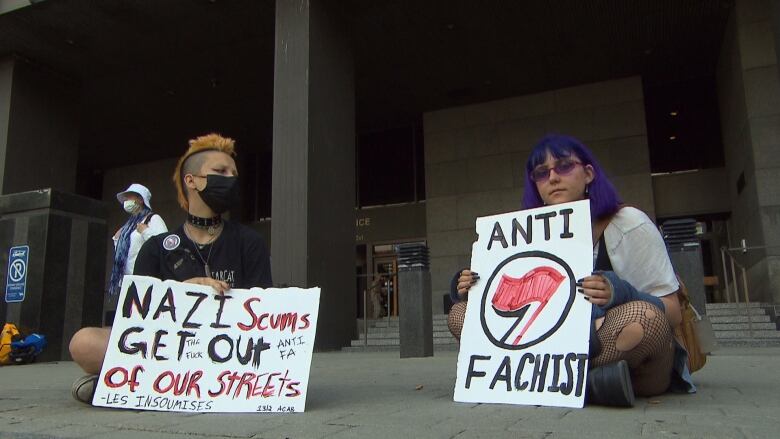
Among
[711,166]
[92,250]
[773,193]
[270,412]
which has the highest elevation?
[711,166]

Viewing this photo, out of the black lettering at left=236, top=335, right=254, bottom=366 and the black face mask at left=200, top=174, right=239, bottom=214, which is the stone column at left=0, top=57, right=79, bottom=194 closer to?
the black face mask at left=200, top=174, right=239, bottom=214

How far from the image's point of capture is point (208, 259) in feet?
11.1

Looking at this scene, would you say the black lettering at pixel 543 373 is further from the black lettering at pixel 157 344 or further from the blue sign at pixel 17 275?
the blue sign at pixel 17 275

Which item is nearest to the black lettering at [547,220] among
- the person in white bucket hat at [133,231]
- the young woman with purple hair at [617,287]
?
the young woman with purple hair at [617,287]

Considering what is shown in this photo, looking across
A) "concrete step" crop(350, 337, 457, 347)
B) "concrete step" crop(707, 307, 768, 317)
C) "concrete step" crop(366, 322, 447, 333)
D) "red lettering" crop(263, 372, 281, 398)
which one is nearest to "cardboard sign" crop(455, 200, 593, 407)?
"red lettering" crop(263, 372, 281, 398)

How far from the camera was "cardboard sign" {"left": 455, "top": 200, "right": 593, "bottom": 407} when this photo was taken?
2717 millimetres

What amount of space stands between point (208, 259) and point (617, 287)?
214 cm

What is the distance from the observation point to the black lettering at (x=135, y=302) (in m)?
3.07

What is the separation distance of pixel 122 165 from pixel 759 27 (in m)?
20.0

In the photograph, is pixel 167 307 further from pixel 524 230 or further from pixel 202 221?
pixel 524 230

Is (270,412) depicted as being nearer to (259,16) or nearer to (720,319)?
(720,319)

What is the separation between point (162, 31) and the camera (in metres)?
13.2

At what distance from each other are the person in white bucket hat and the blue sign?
3574 mm

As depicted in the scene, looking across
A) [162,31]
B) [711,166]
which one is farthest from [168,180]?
[711,166]
